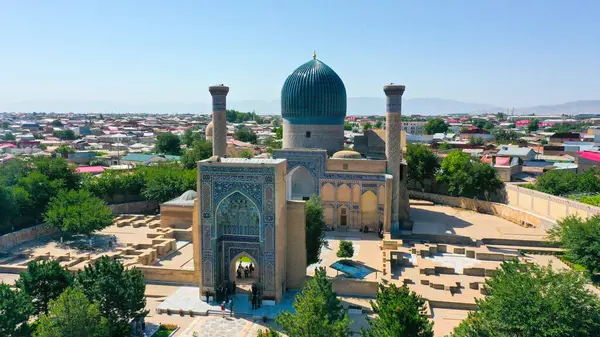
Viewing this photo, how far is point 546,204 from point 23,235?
78.6 ft

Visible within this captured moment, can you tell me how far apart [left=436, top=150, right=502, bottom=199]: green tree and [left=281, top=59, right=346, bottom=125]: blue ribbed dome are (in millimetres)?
7976

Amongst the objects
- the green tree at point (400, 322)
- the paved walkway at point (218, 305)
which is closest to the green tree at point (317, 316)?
the green tree at point (400, 322)

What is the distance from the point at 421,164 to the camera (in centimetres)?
2970

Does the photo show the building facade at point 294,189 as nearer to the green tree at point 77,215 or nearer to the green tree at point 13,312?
the green tree at point 13,312

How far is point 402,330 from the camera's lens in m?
8.93

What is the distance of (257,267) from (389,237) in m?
7.42

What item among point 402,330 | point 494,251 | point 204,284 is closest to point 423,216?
point 494,251

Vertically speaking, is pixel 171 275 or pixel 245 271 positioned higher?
pixel 245 271

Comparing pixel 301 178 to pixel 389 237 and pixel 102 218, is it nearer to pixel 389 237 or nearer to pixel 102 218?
pixel 389 237

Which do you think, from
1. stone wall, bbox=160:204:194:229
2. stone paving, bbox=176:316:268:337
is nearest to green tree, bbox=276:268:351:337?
stone paving, bbox=176:316:268:337

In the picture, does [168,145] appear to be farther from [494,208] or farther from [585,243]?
[585,243]

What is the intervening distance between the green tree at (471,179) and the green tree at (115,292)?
2027 centimetres

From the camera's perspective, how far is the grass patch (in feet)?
38.0

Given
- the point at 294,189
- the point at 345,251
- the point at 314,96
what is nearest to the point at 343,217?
the point at 294,189
